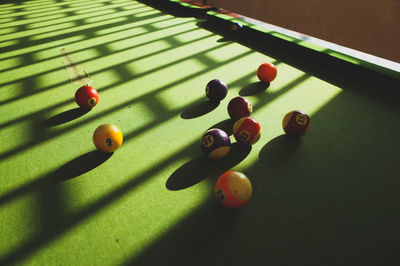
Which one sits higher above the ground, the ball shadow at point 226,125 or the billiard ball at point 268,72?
the billiard ball at point 268,72

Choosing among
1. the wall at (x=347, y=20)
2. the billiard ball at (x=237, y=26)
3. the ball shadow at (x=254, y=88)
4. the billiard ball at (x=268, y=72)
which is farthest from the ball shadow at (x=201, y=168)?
the wall at (x=347, y=20)

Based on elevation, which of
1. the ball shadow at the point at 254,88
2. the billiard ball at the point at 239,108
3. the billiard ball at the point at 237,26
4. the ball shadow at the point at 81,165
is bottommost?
the ball shadow at the point at 254,88

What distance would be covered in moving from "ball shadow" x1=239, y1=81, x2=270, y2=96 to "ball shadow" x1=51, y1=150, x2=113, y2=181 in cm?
152

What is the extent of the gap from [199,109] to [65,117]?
1.25 m

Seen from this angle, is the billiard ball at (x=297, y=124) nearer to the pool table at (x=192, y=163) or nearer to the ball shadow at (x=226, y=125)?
the pool table at (x=192, y=163)

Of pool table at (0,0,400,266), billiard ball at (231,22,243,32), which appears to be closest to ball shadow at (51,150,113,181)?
pool table at (0,0,400,266)

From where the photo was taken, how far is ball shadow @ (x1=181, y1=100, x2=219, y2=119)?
2311 mm

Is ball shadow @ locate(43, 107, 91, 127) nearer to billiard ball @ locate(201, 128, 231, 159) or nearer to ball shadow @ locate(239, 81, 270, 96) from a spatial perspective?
billiard ball @ locate(201, 128, 231, 159)

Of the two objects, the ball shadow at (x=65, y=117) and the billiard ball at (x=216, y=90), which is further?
the billiard ball at (x=216, y=90)

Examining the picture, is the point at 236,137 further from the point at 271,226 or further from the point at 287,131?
the point at 271,226

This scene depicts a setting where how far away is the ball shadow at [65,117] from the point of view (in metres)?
Result: 2.23

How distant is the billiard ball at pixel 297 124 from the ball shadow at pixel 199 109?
0.74 meters

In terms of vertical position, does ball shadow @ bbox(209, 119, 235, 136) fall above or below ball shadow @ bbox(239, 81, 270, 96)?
below

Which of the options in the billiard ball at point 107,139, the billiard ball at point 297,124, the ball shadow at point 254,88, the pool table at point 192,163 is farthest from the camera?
the ball shadow at point 254,88
